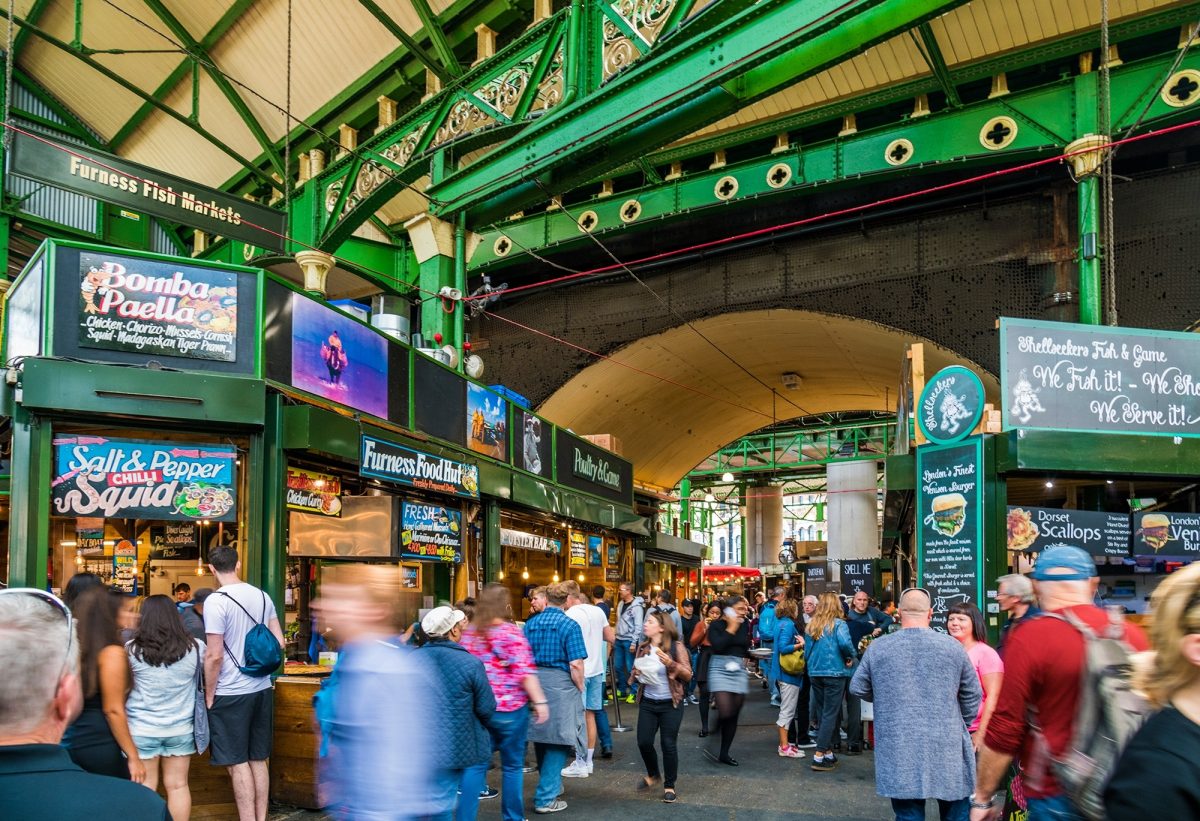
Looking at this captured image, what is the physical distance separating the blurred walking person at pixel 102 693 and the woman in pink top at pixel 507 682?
87.9 inches

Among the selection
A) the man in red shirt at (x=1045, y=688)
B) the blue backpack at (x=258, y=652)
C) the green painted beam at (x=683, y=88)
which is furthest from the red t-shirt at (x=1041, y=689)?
the green painted beam at (x=683, y=88)

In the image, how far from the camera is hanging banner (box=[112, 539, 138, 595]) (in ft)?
38.5

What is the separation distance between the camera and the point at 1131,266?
43.3 ft

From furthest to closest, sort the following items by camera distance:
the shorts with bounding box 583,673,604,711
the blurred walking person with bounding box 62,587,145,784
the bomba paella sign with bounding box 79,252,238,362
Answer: the shorts with bounding box 583,673,604,711
the bomba paella sign with bounding box 79,252,238,362
the blurred walking person with bounding box 62,587,145,784

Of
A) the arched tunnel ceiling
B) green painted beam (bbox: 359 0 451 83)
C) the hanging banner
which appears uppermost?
green painted beam (bbox: 359 0 451 83)

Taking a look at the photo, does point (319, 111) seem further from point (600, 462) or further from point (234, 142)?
point (600, 462)

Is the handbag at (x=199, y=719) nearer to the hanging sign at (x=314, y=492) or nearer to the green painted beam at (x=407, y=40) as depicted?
the hanging sign at (x=314, y=492)

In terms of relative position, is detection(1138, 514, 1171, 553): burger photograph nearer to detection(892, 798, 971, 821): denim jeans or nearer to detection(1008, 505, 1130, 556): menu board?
detection(1008, 505, 1130, 556): menu board

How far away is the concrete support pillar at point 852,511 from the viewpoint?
73.3 feet

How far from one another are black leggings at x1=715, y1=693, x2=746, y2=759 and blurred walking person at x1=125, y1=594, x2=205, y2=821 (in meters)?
4.90

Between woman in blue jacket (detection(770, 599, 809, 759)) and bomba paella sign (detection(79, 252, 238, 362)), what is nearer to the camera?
bomba paella sign (detection(79, 252, 238, 362))

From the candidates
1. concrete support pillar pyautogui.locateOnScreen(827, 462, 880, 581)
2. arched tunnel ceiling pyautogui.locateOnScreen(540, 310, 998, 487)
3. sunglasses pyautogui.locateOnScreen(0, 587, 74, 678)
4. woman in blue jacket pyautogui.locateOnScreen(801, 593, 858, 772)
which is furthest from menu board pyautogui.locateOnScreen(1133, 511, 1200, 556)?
concrete support pillar pyautogui.locateOnScreen(827, 462, 880, 581)

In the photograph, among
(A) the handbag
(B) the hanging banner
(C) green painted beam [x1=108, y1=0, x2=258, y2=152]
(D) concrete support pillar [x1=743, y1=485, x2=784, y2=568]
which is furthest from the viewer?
(D) concrete support pillar [x1=743, y1=485, x2=784, y2=568]

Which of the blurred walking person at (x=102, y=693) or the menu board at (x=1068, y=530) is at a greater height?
the menu board at (x=1068, y=530)
